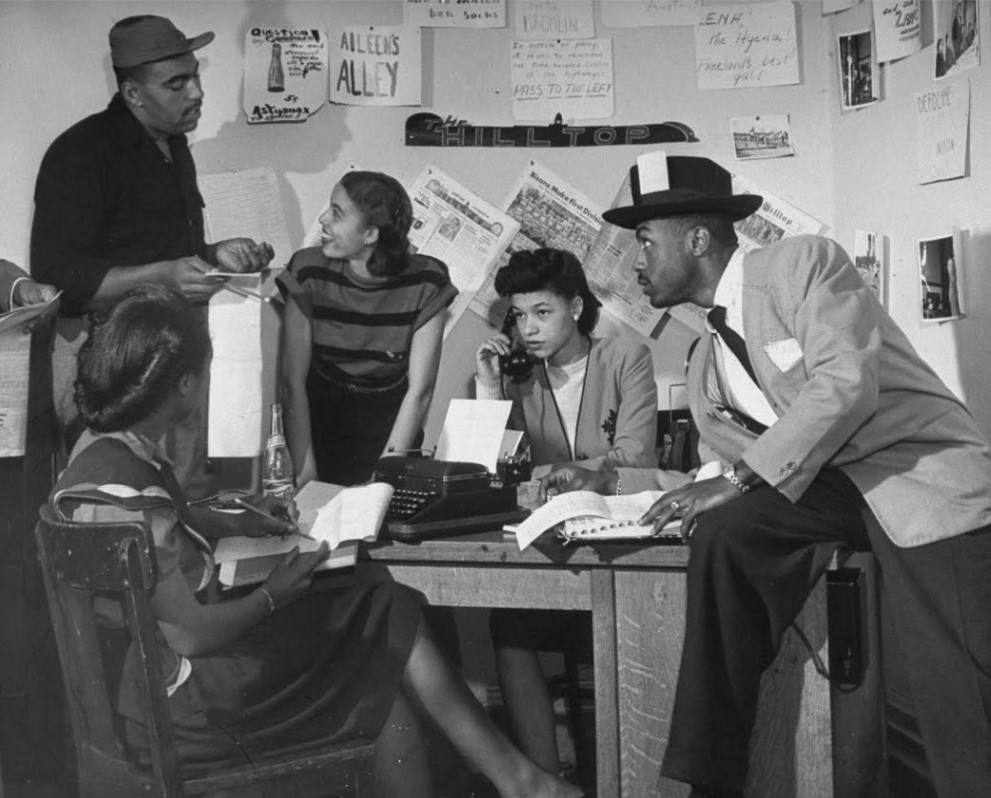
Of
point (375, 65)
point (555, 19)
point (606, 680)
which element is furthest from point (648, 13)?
point (606, 680)

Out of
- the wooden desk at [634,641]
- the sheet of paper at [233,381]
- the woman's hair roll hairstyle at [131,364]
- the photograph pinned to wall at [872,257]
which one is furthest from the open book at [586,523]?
the photograph pinned to wall at [872,257]

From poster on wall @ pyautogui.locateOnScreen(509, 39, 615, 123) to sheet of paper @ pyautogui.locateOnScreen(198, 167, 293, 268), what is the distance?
2.66 ft

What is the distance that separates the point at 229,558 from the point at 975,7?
2048 millimetres

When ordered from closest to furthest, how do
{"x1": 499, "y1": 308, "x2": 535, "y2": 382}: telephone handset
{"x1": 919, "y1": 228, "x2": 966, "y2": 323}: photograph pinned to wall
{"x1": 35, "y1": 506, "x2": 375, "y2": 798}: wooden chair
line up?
1. {"x1": 35, "y1": 506, "x2": 375, "y2": 798}: wooden chair
2. {"x1": 919, "y1": 228, "x2": 966, "y2": 323}: photograph pinned to wall
3. {"x1": 499, "y1": 308, "x2": 535, "y2": 382}: telephone handset

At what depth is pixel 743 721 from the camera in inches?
72.6

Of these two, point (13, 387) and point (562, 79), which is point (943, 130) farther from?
point (13, 387)

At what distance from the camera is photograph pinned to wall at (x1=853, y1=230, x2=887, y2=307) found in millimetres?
3258

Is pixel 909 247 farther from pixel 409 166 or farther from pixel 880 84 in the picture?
pixel 409 166

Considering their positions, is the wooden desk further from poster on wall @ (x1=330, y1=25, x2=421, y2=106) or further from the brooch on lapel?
poster on wall @ (x1=330, y1=25, x2=421, y2=106)

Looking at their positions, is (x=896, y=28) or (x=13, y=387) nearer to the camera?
(x=13, y=387)

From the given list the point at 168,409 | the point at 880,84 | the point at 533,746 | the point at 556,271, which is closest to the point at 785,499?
the point at 533,746

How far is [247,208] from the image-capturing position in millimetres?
3625

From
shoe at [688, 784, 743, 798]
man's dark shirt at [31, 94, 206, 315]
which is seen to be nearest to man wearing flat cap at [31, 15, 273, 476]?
man's dark shirt at [31, 94, 206, 315]

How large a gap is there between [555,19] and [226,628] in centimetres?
249
